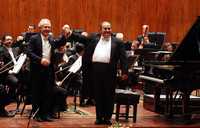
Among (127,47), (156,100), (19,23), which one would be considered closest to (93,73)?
(156,100)

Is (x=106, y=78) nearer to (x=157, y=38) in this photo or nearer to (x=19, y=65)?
(x=19, y=65)

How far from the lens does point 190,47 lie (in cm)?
748

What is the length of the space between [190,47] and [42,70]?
243 cm

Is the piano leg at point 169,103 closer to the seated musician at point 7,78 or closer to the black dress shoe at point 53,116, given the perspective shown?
the black dress shoe at point 53,116

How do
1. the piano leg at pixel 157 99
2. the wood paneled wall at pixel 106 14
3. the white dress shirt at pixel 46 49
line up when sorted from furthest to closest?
the wood paneled wall at pixel 106 14, the piano leg at pixel 157 99, the white dress shirt at pixel 46 49

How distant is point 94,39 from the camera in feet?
25.7

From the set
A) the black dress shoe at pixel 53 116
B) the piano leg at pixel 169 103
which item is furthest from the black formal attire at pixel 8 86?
the piano leg at pixel 169 103

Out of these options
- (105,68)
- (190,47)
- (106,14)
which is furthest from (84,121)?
(106,14)

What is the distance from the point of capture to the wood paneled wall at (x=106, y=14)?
1425 cm

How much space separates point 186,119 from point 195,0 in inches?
338

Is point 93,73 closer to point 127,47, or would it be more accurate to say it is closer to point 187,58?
point 187,58

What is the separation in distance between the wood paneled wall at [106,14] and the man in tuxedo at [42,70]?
6.52 m

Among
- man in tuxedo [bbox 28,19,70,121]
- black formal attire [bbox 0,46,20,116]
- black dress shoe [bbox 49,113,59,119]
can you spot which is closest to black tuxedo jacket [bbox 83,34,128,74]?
man in tuxedo [bbox 28,19,70,121]

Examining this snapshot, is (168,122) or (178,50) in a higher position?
(178,50)
